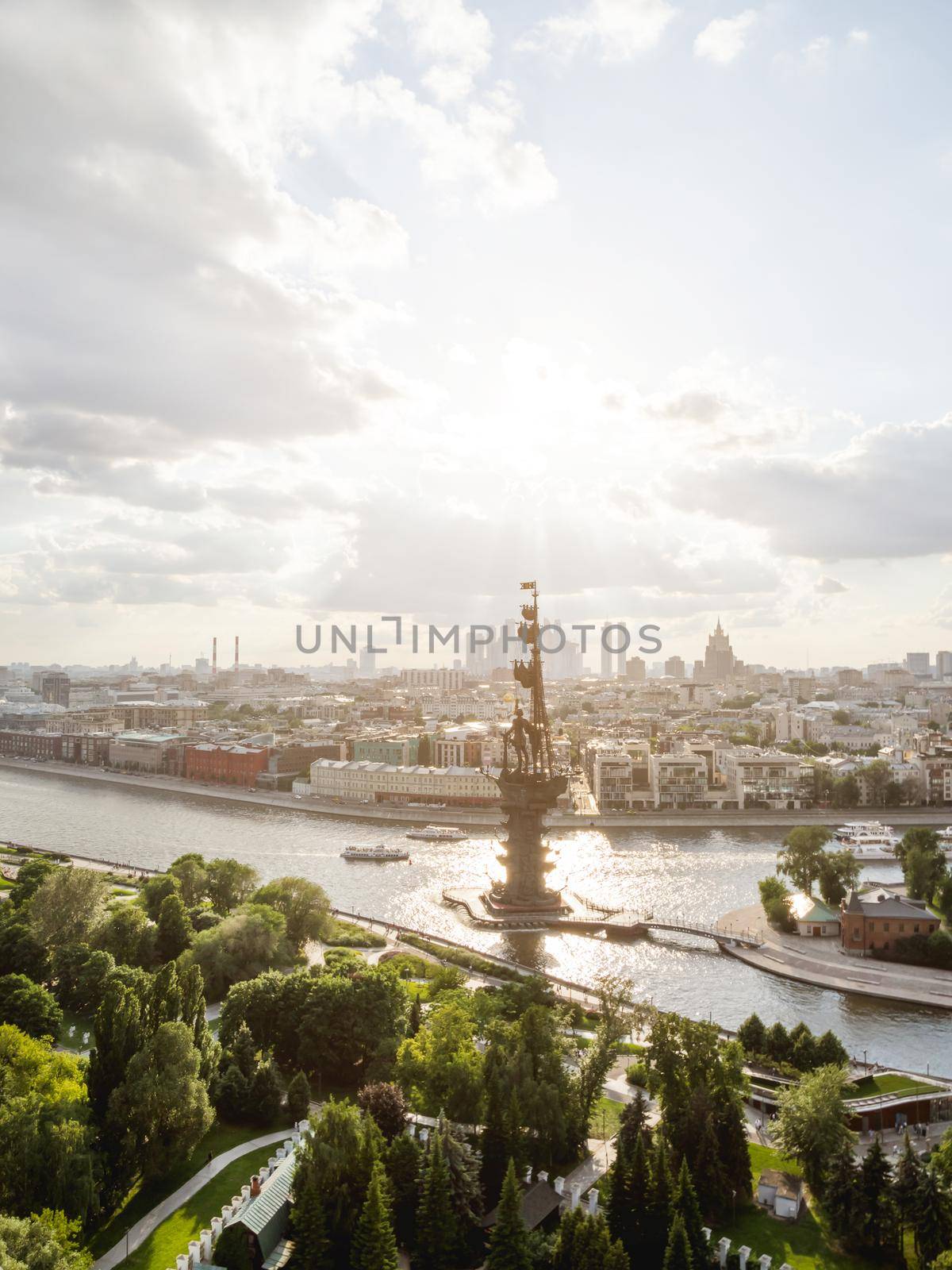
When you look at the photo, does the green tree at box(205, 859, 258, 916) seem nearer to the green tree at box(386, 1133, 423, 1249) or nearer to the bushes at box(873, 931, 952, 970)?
the green tree at box(386, 1133, 423, 1249)

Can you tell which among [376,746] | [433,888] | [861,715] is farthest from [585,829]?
[861,715]

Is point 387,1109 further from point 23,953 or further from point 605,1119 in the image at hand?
point 23,953

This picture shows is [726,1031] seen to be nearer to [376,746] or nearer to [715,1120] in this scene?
[715,1120]

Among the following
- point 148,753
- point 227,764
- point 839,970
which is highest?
point 148,753

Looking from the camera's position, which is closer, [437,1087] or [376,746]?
[437,1087]

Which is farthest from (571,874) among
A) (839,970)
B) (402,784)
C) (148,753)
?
(148,753)
